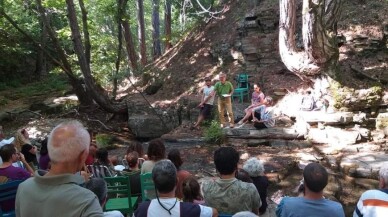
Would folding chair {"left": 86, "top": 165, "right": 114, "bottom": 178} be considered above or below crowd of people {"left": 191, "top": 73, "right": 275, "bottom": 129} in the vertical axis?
below

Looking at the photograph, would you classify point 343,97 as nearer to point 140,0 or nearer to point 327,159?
point 327,159

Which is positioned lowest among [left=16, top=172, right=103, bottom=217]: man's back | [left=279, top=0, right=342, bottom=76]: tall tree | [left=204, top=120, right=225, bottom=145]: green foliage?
[left=204, top=120, right=225, bottom=145]: green foliage

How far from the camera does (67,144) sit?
1.75 m

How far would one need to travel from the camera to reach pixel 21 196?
1.76 metres

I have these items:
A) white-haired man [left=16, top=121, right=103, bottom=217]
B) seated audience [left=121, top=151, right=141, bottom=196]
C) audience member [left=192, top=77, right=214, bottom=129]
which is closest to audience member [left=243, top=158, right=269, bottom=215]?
seated audience [left=121, top=151, right=141, bottom=196]

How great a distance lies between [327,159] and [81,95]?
9303 mm

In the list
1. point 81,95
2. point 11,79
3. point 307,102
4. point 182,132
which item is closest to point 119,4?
point 81,95

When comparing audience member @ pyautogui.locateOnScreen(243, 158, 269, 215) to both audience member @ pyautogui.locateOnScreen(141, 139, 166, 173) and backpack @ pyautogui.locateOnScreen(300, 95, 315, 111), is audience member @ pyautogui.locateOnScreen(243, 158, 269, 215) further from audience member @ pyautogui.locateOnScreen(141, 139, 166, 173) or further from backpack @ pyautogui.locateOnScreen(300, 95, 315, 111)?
backpack @ pyautogui.locateOnScreen(300, 95, 315, 111)

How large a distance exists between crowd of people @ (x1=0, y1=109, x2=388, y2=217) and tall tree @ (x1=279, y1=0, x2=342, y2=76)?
6.31 m

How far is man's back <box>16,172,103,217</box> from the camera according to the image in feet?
5.30

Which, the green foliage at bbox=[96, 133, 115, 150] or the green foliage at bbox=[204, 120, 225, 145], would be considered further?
the green foliage at bbox=[96, 133, 115, 150]

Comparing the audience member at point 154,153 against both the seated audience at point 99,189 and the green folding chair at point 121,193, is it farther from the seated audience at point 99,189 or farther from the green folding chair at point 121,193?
the seated audience at point 99,189

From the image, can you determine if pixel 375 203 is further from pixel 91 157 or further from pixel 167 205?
pixel 91 157

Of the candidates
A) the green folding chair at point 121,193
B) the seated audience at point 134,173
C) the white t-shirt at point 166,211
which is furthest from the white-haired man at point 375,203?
the seated audience at point 134,173
